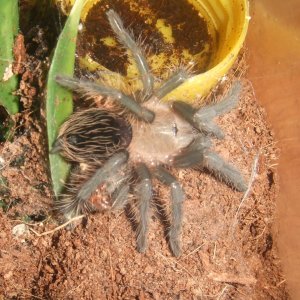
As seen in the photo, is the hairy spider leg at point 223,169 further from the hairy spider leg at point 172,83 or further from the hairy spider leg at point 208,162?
the hairy spider leg at point 172,83

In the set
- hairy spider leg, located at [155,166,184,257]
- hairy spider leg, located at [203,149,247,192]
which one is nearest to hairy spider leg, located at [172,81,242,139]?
hairy spider leg, located at [203,149,247,192]

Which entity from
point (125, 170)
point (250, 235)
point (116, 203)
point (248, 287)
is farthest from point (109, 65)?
point (248, 287)

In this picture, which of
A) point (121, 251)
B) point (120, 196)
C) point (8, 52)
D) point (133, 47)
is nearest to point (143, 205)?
point (120, 196)

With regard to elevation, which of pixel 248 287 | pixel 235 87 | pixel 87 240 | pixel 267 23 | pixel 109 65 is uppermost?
pixel 267 23

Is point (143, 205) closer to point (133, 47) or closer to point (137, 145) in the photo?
point (137, 145)

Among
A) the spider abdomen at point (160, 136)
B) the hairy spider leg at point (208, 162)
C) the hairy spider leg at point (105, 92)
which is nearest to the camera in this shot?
the hairy spider leg at point (105, 92)

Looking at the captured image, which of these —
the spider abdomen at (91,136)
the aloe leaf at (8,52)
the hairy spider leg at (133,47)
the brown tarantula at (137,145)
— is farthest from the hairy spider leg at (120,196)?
the aloe leaf at (8,52)

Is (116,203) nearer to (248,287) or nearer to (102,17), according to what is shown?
(248,287)
